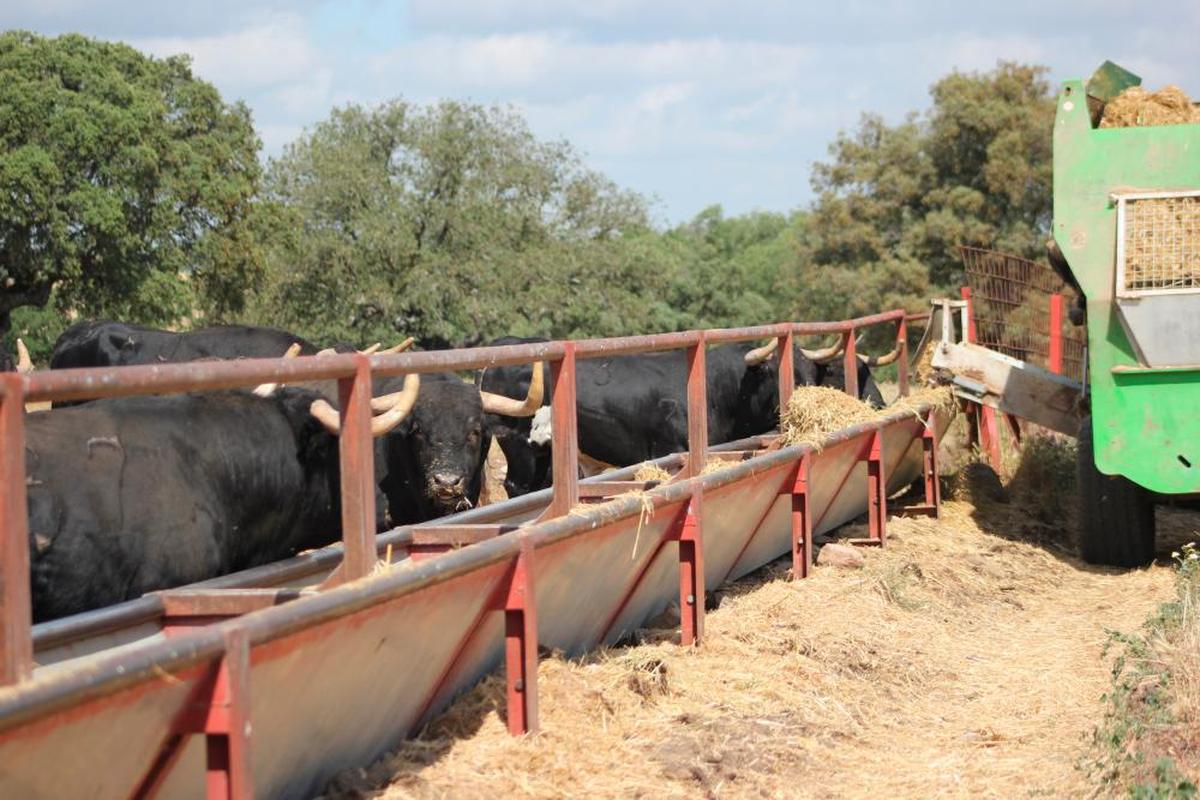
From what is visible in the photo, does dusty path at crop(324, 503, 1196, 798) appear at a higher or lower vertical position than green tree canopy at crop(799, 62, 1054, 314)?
lower

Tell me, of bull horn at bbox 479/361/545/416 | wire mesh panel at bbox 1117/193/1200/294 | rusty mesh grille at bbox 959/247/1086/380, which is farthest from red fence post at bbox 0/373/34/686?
rusty mesh grille at bbox 959/247/1086/380

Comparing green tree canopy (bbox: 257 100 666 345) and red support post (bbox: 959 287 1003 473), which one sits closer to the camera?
red support post (bbox: 959 287 1003 473)

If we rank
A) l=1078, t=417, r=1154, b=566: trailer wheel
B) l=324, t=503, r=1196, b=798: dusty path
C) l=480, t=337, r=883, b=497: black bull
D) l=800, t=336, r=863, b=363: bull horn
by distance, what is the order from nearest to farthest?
l=324, t=503, r=1196, b=798: dusty path
l=1078, t=417, r=1154, b=566: trailer wheel
l=480, t=337, r=883, b=497: black bull
l=800, t=336, r=863, b=363: bull horn

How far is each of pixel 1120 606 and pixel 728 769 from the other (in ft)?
14.7

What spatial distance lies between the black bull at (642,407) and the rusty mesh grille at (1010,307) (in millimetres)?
1987

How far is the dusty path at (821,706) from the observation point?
5070 mm

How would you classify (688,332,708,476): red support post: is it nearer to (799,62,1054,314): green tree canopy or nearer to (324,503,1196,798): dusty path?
(324,503,1196,798): dusty path

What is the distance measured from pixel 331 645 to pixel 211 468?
2.27 m

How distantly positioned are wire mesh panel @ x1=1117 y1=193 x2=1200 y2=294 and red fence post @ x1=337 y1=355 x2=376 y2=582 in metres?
6.18

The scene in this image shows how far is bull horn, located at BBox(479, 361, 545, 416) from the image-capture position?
7754 millimetres

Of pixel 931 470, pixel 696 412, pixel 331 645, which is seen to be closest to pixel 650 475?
pixel 696 412

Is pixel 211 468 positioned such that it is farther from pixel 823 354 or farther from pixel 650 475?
pixel 823 354

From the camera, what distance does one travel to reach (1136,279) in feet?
30.7

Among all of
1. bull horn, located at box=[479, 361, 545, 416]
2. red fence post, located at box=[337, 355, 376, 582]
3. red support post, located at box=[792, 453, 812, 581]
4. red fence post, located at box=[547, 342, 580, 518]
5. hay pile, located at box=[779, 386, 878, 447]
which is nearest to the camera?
red fence post, located at box=[337, 355, 376, 582]
